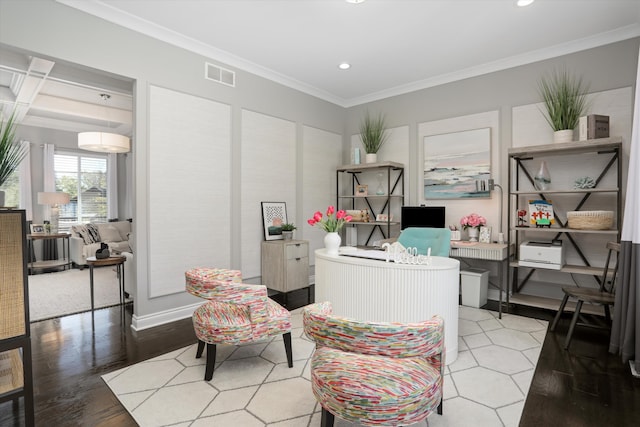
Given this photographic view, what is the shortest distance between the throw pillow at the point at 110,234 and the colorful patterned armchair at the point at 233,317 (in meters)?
5.53

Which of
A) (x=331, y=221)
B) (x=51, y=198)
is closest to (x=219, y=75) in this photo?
(x=331, y=221)

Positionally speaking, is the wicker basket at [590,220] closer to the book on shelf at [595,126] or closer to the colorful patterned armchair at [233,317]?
the book on shelf at [595,126]

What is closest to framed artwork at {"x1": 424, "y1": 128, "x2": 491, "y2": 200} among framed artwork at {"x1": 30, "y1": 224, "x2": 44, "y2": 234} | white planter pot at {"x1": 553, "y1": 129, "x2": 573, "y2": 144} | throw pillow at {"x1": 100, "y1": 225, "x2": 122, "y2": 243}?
white planter pot at {"x1": 553, "y1": 129, "x2": 573, "y2": 144}

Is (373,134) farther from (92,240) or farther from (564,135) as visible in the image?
(92,240)

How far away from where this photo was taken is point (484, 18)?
10.5 ft

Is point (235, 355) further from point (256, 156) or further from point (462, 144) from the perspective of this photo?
point (462, 144)

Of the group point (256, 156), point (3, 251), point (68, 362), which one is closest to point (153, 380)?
point (68, 362)

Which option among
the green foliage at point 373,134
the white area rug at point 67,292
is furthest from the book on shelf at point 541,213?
the white area rug at point 67,292

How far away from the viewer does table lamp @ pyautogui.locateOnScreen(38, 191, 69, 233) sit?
6434 mm

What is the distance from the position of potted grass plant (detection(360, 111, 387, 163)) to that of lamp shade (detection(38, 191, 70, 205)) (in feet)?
19.7

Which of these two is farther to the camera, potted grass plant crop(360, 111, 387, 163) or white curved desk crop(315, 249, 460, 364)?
potted grass plant crop(360, 111, 387, 163)

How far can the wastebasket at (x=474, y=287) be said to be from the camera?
3.99 meters

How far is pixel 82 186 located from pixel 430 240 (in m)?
7.99

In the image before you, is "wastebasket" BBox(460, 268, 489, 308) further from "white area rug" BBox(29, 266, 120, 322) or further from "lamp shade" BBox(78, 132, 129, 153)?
"lamp shade" BBox(78, 132, 129, 153)
